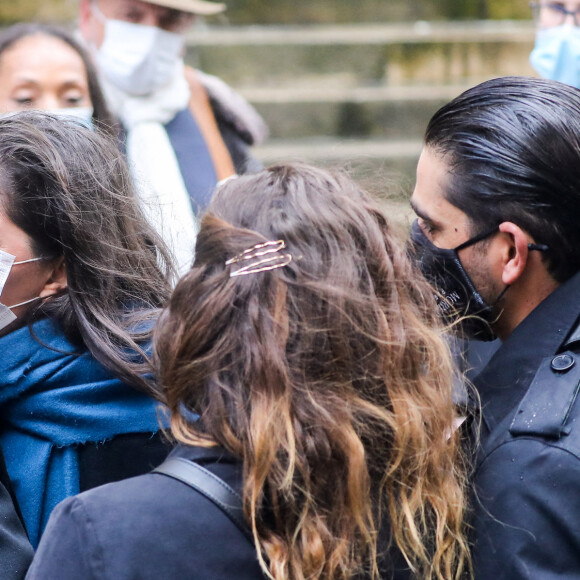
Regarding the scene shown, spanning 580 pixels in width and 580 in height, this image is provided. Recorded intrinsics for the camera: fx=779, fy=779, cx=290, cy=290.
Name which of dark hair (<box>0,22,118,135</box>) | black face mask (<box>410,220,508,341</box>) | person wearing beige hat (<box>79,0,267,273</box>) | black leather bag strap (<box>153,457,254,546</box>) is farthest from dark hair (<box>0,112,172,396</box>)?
person wearing beige hat (<box>79,0,267,273</box>)

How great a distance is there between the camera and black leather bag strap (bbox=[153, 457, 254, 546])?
1129mm

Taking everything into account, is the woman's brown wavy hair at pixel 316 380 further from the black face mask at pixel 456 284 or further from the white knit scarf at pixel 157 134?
the white knit scarf at pixel 157 134

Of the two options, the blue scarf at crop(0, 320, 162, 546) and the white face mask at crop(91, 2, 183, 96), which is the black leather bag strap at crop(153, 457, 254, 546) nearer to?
the blue scarf at crop(0, 320, 162, 546)

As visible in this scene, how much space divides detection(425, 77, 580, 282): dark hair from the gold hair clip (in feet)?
2.13

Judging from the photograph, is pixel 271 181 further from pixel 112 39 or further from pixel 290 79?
pixel 290 79

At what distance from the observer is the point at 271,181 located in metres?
1.30

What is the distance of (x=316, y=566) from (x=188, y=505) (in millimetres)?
217

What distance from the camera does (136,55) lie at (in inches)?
139

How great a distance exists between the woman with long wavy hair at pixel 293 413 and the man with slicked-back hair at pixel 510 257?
151 millimetres

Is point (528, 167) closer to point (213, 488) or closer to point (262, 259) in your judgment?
point (262, 259)

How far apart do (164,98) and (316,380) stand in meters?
2.65

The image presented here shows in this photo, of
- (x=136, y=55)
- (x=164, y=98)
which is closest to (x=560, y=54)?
(x=164, y=98)

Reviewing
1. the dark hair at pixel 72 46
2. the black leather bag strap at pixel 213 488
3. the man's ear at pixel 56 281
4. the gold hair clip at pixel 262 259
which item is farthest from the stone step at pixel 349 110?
the black leather bag strap at pixel 213 488

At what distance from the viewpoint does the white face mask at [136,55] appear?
11.7ft
